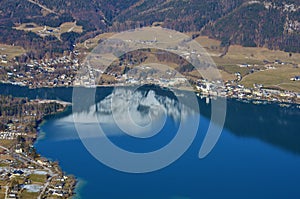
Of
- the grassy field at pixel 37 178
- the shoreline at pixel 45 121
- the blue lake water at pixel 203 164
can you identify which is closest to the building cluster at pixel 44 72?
the shoreline at pixel 45 121

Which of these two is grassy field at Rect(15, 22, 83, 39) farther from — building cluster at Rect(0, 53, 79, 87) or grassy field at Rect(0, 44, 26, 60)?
building cluster at Rect(0, 53, 79, 87)

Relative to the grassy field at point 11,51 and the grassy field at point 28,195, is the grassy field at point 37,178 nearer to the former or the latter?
the grassy field at point 28,195

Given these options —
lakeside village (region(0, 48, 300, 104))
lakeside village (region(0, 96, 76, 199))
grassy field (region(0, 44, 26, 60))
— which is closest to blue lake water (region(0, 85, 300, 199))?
lakeside village (region(0, 96, 76, 199))

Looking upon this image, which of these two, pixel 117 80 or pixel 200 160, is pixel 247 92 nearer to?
pixel 117 80

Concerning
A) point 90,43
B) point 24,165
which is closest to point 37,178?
point 24,165

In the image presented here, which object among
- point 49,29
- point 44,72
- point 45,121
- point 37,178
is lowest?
point 37,178

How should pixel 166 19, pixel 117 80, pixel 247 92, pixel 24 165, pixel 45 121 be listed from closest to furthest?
pixel 24 165, pixel 45 121, pixel 247 92, pixel 117 80, pixel 166 19
